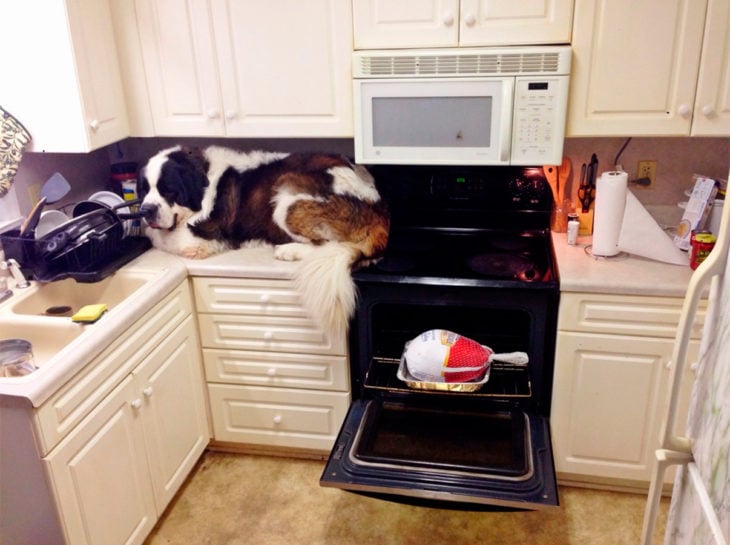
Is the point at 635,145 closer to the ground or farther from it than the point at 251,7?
closer to the ground

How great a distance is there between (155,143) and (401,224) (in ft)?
3.64

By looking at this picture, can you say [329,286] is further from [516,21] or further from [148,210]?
[516,21]

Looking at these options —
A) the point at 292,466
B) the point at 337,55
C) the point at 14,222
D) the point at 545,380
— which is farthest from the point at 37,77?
the point at 545,380

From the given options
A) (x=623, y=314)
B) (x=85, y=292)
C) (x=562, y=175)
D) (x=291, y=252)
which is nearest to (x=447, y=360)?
(x=623, y=314)

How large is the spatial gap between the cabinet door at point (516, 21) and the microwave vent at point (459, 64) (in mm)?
76

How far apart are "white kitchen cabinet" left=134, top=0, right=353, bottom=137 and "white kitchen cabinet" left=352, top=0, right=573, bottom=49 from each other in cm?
9

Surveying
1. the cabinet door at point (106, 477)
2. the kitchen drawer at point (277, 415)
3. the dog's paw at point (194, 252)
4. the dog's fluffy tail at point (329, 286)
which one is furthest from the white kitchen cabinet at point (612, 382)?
the cabinet door at point (106, 477)

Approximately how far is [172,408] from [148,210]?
689 millimetres

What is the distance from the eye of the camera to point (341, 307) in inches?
82.1

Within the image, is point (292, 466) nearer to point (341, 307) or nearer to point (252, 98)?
point (341, 307)

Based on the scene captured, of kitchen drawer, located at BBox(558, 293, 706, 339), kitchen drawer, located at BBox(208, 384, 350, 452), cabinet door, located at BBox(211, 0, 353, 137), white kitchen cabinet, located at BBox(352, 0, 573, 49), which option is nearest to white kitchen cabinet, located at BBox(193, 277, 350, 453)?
kitchen drawer, located at BBox(208, 384, 350, 452)

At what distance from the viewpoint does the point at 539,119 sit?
198 centimetres

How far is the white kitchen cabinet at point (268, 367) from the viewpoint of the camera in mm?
2217

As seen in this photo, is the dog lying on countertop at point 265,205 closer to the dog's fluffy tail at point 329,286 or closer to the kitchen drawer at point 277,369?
the dog's fluffy tail at point 329,286
